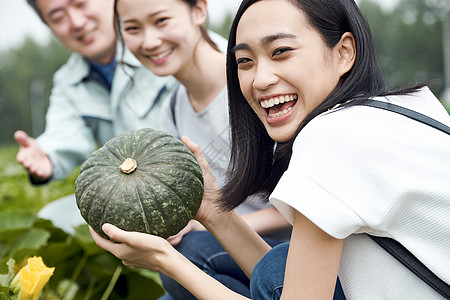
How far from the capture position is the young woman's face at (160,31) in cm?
292

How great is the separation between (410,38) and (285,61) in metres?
47.6

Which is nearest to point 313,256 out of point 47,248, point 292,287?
point 292,287

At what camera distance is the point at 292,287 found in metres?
1.72

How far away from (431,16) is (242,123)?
4911 cm

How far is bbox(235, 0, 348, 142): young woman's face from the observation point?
75.3 inches

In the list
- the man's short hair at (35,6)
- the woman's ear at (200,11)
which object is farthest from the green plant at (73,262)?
the man's short hair at (35,6)

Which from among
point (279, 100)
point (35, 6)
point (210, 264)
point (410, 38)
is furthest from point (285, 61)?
point (410, 38)

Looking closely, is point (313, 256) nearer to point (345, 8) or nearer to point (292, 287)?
point (292, 287)

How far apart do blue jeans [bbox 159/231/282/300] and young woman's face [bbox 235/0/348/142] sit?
0.86 metres

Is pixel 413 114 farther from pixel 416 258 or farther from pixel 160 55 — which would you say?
pixel 160 55

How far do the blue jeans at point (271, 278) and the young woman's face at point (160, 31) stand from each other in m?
1.35

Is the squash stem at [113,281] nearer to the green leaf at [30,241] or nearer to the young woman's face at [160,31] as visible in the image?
the green leaf at [30,241]

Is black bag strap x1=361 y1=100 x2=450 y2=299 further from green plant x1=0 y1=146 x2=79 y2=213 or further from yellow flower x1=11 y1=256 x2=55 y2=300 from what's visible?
green plant x1=0 y1=146 x2=79 y2=213

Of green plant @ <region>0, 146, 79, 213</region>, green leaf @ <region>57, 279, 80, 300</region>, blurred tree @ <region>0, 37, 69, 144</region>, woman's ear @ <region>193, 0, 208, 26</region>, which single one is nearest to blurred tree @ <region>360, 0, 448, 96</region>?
blurred tree @ <region>0, 37, 69, 144</region>
